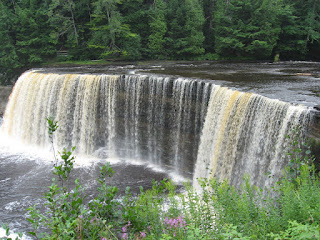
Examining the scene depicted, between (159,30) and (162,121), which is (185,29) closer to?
(159,30)

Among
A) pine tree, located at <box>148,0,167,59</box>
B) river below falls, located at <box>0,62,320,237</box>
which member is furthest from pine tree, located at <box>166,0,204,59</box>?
river below falls, located at <box>0,62,320,237</box>

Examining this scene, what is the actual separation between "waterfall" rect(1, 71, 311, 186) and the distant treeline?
25.6 ft

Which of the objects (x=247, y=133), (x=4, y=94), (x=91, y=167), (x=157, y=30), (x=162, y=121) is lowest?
(x=91, y=167)

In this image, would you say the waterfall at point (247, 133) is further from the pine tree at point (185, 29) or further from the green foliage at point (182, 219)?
the pine tree at point (185, 29)

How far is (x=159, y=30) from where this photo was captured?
24516mm

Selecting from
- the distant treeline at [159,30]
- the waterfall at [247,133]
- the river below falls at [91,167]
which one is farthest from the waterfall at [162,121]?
the distant treeline at [159,30]

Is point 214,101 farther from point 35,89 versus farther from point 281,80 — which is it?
point 35,89

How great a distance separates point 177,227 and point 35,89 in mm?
13622

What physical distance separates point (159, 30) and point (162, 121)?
13778 mm

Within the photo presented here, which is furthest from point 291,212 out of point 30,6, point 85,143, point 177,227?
point 30,6

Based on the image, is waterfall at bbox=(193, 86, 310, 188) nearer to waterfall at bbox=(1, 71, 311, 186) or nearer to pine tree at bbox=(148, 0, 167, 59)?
waterfall at bbox=(1, 71, 311, 186)

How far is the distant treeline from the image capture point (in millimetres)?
22031

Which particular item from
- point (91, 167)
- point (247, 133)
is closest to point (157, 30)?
point (91, 167)

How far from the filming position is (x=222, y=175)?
33.2 ft
